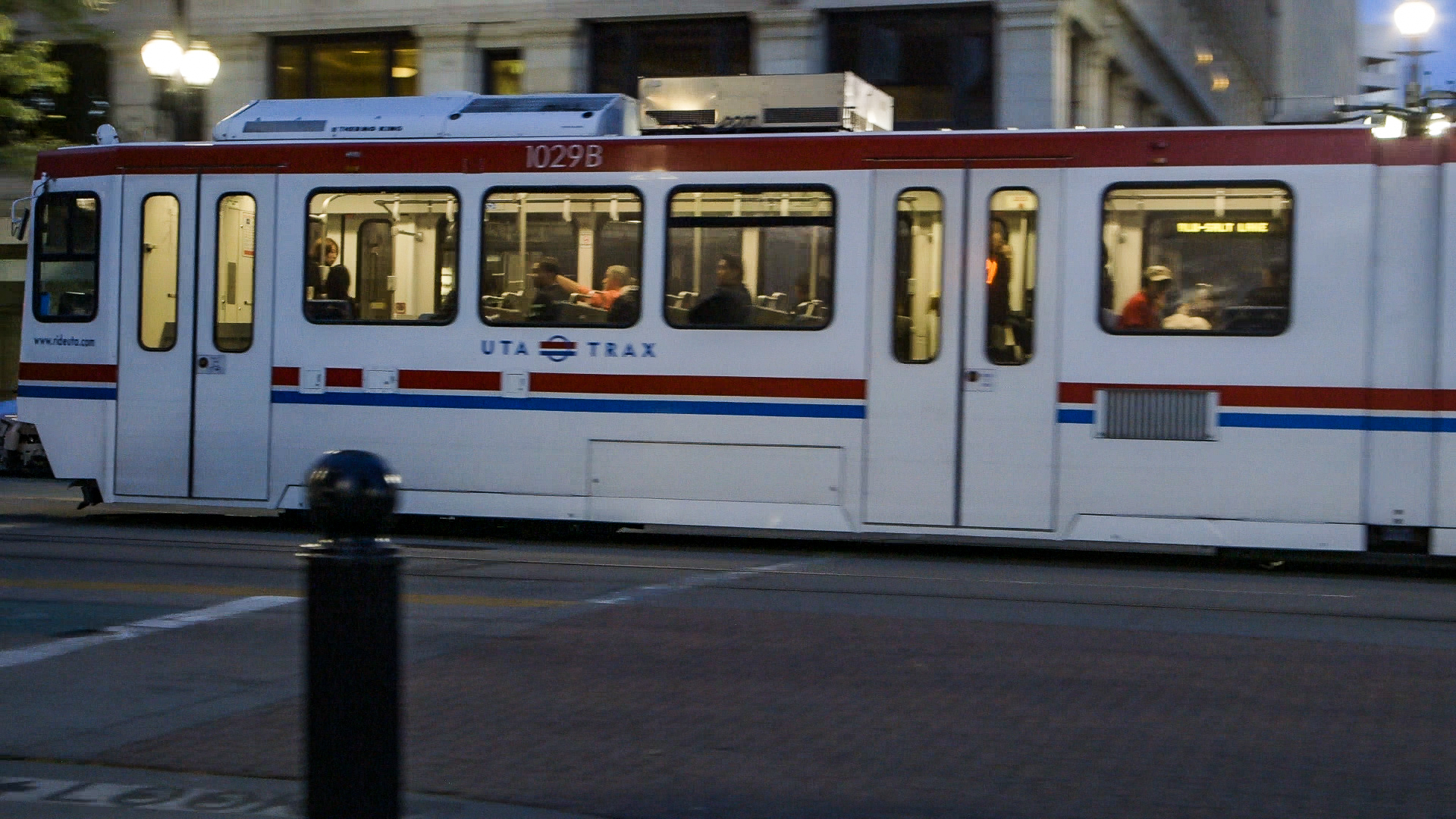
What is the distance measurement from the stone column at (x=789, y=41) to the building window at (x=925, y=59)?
0.25m

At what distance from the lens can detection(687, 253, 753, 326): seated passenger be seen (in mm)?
12148

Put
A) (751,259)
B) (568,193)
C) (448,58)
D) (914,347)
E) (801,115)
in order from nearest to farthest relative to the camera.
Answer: (914,347) → (751,259) → (801,115) → (568,193) → (448,58)

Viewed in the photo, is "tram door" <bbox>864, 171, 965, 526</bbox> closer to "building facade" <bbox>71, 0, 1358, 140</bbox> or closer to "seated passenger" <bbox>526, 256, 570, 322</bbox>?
"seated passenger" <bbox>526, 256, 570, 322</bbox>

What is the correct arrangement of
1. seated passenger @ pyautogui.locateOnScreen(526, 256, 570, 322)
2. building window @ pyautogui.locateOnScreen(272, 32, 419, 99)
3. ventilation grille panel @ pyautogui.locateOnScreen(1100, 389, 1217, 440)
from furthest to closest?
building window @ pyautogui.locateOnScreen(272, 32, 419, 99), seated passenger @ pyautogui.locateOnScreen(526, 256, 570, 322), ventilation grille panel @ pyautogui.locateOnScreen(1100, 389, 1217, 440)

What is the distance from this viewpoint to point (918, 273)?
1181cm

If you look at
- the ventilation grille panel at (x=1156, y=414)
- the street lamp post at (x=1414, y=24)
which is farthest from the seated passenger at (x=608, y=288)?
the street lamp post at (x=1414, y=24)

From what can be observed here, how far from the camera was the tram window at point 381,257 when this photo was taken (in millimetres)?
12773

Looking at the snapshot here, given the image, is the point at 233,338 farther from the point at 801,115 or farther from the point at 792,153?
the point at 801,115

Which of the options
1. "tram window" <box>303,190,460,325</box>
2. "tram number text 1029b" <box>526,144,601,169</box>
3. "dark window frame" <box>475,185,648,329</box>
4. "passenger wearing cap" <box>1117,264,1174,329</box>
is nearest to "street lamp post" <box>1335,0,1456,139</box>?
"passenger wearing cap" <box>1117,264,1174,329</box>

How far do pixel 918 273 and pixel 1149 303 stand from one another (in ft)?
5.50

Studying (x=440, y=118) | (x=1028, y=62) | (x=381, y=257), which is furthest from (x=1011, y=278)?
(x=1028, y=62)

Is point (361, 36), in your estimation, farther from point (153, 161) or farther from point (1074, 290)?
point (1074, 290)

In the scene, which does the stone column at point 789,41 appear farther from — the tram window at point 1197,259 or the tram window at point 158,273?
the tram window at point 1197,259

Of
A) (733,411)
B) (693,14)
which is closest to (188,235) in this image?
(733,411)
